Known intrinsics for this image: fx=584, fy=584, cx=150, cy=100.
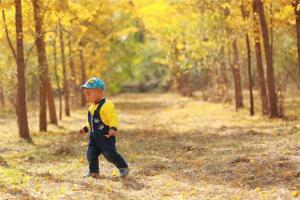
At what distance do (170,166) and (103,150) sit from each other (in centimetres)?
174

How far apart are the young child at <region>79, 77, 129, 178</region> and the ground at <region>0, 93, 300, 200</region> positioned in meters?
0.37

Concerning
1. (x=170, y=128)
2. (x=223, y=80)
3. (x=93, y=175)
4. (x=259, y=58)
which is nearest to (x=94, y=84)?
(x=93, y=175)

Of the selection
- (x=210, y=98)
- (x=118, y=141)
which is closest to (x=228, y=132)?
(x=118, y=141)

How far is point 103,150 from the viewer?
32.7 ft

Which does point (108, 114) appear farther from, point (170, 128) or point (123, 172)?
point (170, 128)

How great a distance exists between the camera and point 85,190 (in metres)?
8.86

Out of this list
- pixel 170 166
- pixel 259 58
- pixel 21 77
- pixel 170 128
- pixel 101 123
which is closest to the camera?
pixel 101 123

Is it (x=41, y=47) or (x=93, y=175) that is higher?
(x=41, y=47)

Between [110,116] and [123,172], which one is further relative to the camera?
[123,172]

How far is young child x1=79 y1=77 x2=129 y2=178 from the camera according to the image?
9758mm

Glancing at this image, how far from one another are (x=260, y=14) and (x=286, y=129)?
513 cm

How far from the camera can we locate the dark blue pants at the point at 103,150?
991 cm

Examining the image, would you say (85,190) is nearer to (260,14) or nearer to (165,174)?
(165,174)

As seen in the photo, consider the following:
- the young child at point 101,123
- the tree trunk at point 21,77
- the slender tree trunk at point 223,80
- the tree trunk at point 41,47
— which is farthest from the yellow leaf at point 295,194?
the slender tree trunk at point 223,80
